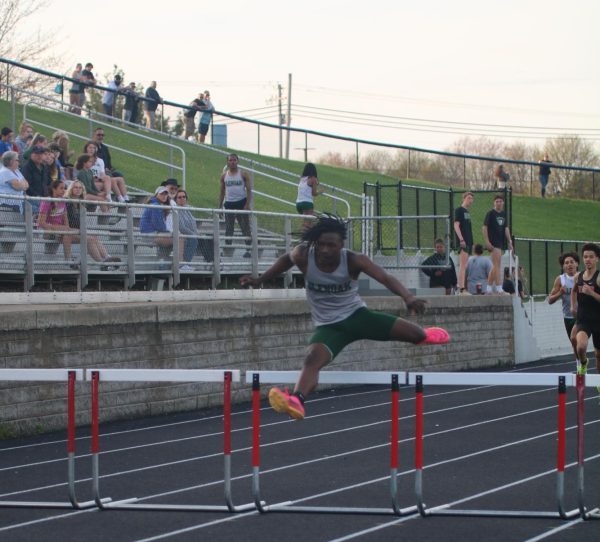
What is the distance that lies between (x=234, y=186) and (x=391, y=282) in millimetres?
13374

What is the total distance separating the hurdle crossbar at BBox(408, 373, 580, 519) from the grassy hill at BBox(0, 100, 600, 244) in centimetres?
1812

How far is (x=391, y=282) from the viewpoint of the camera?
9.15 meters

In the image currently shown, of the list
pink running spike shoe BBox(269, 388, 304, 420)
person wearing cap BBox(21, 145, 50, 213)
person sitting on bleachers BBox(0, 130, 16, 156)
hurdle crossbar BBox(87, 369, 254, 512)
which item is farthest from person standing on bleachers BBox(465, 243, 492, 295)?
pink running spike shoe BBox(269, 388, 304, 420)

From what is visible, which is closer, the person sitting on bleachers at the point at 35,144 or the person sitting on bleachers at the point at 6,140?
the person sitting on bleachers at the point at 35,144

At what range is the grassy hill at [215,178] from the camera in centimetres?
3036

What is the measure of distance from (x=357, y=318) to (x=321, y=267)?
0.47 meters

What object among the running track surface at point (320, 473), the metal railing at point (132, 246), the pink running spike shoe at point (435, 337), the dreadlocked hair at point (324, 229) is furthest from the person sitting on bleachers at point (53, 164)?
the pink running spike shoe at point (435, 337)

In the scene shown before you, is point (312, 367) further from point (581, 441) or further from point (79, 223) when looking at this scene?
point (79, 223)

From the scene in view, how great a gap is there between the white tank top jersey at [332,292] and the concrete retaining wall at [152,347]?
17.7 feet

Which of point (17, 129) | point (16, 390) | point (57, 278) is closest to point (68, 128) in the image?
point (17, 129)

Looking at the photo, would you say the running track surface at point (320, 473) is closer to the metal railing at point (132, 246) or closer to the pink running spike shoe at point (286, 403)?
the pink running spike shoe at point (286, 403)

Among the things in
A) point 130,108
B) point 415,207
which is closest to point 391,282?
point 415,207

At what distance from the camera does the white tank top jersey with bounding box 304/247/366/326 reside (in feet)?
31.3

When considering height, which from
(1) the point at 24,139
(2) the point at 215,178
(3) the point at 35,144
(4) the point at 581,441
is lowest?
(4) the point at 581,441
